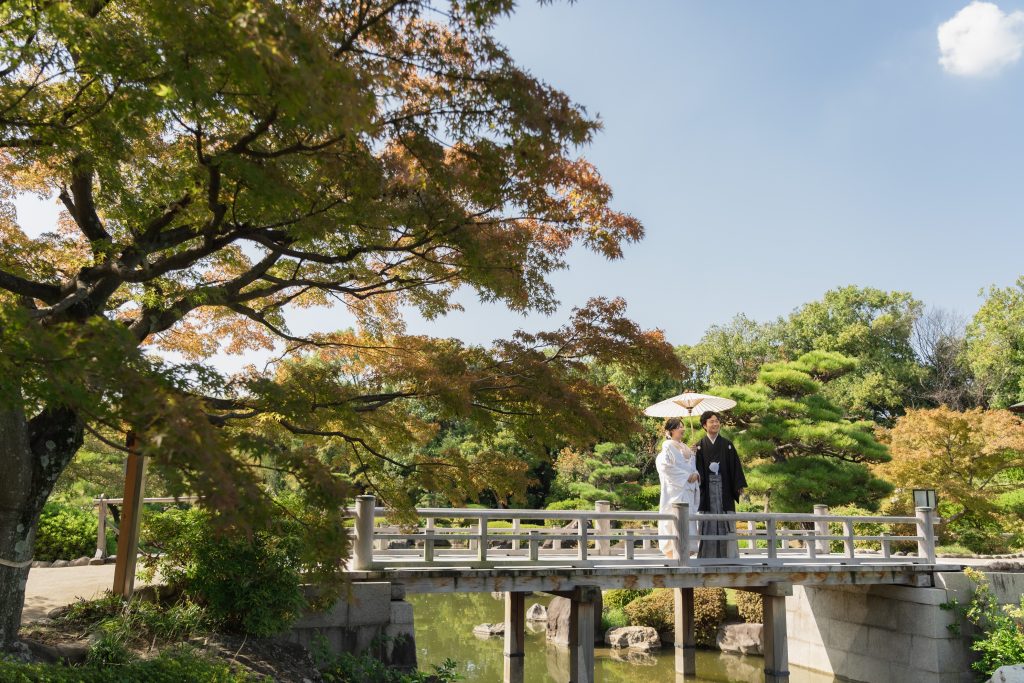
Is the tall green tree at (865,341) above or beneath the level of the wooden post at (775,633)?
above

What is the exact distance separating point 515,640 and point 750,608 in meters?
8.31

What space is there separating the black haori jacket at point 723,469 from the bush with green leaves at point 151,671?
6.63 m

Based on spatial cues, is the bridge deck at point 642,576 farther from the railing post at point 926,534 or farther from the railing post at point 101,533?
the railing post at point 101,533

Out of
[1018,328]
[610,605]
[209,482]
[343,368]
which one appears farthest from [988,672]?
[1018,328]

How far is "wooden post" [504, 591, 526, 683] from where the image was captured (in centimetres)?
1051

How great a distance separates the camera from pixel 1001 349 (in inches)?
1320

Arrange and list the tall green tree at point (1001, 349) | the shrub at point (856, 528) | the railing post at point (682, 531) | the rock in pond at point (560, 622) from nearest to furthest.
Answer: the railing post at point (682, 531)
the rock in pond at point (560, 622)
the shrub at point (856, 528)
the tall green tree at point (1001, 349)

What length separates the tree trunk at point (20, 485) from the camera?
6562 millimetres

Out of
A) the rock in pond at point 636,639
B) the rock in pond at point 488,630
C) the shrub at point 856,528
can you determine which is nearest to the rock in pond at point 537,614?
the rock in pond at point 488,630

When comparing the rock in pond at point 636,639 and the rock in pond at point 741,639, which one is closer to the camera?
the rock in pond at point 741,639

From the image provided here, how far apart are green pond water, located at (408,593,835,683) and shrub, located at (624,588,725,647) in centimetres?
56

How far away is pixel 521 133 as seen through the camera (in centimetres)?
621

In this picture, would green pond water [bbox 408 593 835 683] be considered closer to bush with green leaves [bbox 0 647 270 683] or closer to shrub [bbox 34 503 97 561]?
shrub [bbox 34 503 97 561]

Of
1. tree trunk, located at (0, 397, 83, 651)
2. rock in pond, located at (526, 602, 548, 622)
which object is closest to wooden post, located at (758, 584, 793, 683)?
rock in pond, located at (526, 602, 548, 622)
